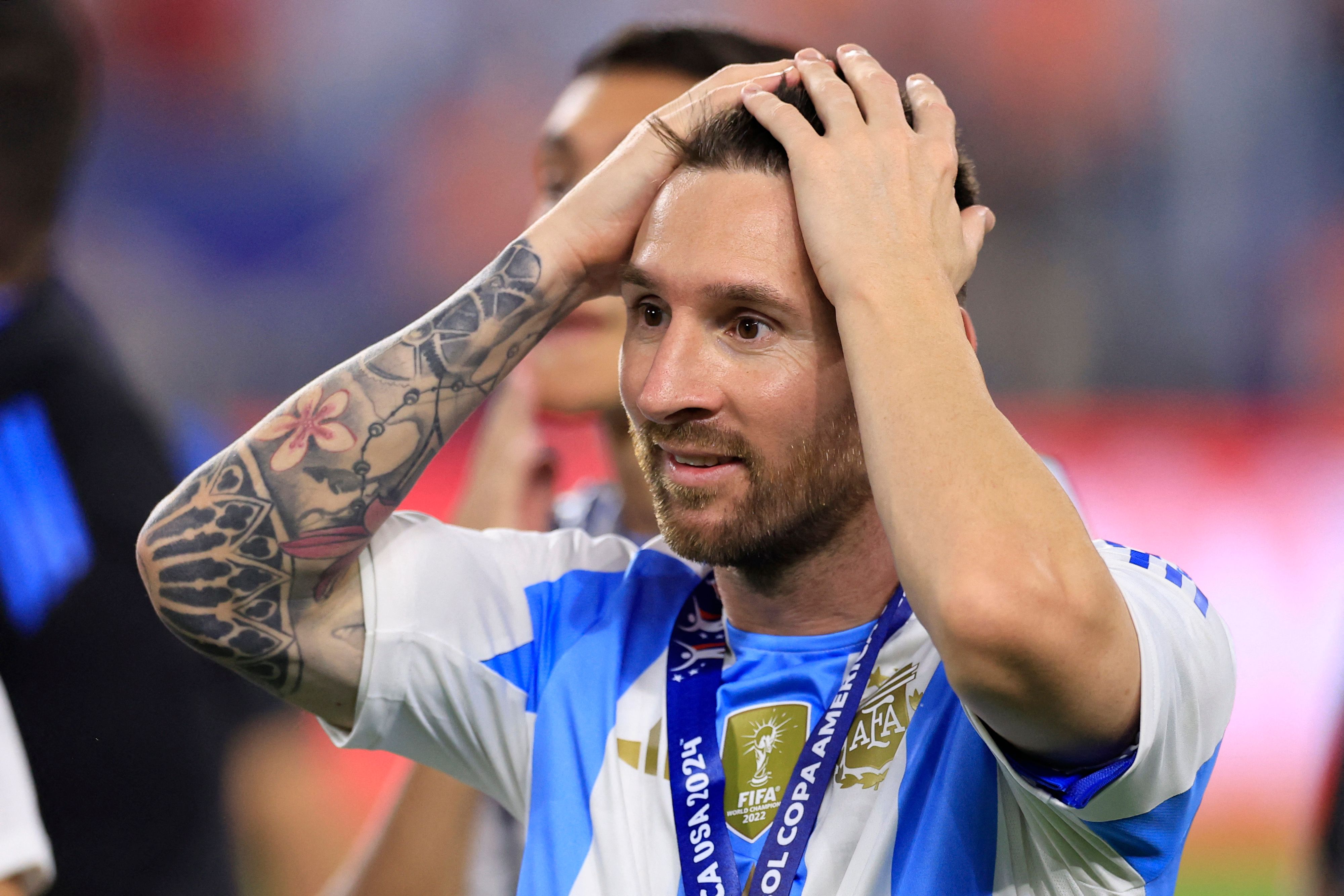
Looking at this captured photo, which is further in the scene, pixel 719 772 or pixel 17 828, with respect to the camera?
pixel 719 772

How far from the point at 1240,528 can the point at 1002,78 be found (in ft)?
4.54

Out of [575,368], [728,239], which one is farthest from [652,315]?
[575,368]

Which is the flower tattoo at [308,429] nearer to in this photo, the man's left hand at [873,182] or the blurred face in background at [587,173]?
the man's left hand at [873,182]

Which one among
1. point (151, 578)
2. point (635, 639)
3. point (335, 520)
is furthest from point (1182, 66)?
point (151, 578)

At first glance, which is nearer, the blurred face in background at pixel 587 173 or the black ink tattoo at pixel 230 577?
the black ink tattoo at pixel 230 577

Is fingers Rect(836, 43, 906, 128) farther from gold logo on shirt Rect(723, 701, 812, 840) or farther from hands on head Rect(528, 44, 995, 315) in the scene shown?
gold logo on shirt Rect(723, 701, 812, 840)

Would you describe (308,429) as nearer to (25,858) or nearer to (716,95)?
(25,858)

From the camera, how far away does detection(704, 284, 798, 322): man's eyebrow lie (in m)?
1.26

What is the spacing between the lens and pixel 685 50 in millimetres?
2553

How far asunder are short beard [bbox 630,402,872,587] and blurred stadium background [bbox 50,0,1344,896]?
72.8 inches

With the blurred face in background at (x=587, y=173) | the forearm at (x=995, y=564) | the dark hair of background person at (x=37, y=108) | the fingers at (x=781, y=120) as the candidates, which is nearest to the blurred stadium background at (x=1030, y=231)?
the dark hair of background person at (x=37, y=108)

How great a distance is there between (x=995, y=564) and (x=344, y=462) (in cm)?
80

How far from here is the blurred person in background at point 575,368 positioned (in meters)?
2.48

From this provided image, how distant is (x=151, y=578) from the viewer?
1.33 m
